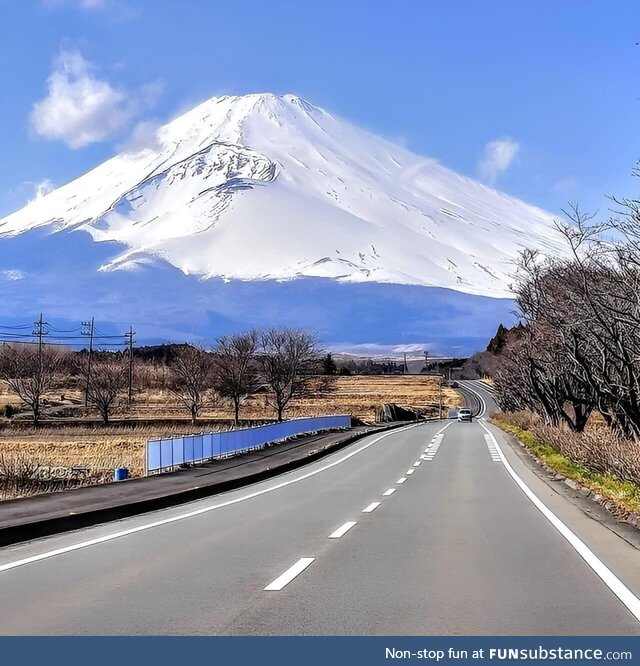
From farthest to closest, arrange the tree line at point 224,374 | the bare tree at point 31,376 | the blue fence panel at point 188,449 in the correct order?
the tree line at point 224,374 < the bare tree at point 31,376 < the blue fence panel at point 188,449

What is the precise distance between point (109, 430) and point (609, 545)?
172 feet

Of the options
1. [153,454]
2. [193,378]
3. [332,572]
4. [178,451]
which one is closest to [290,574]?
[332,572]

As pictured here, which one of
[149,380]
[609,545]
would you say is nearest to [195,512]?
[609,545]

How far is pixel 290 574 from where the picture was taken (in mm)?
8570

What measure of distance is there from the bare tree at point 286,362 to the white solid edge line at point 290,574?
62.5m

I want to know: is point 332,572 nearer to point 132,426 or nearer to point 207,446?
point 207,446

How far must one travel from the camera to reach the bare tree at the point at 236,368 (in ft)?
243

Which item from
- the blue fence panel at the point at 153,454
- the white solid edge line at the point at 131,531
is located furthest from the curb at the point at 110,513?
the blue fence panel at the point at 153,454

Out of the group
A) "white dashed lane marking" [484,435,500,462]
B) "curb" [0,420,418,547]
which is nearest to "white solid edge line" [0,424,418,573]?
"curb" [0,420,418,547]

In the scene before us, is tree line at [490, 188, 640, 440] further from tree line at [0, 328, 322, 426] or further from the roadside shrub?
tree line at [0, 328, 322, 426]

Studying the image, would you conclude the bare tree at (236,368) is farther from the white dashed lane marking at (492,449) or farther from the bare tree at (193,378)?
the white dashed lane marking at (492,449)
